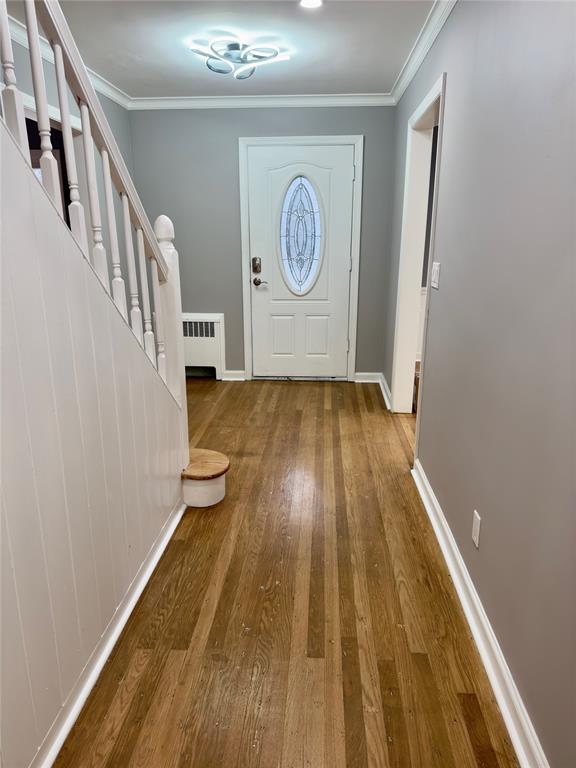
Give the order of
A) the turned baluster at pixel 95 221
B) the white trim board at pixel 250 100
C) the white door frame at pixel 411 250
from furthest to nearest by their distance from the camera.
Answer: the white trim board at pixel 250 100 < the white door frame at pixel 411 250 < the turned baluster at pixel 95 221

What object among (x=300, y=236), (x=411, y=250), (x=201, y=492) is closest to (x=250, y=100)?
(x=300, y=236)

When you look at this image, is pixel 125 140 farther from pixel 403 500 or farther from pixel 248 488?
pixel 403 500

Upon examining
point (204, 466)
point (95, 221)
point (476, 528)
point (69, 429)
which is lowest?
point (204, 466)

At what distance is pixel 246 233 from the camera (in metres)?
4.54

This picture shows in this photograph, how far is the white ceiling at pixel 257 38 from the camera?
2523mm

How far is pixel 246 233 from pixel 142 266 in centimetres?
271

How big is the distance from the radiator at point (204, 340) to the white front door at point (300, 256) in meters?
0.33

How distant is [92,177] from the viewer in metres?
1.60

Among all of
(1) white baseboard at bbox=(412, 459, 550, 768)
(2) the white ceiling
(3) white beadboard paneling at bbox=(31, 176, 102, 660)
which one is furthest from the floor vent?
(3) white beadboard paneling at bbox=(31, 176, 102, 660)

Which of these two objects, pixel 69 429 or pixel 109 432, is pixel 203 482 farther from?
pixel 69 429

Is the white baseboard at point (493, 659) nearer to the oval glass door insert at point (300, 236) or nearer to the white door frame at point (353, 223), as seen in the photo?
the white door frame at point (353, 223)

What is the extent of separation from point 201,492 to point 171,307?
3.16ft

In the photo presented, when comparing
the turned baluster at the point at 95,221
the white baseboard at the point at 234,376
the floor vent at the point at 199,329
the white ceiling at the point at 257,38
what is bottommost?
the white baseboard at the point at 234,376

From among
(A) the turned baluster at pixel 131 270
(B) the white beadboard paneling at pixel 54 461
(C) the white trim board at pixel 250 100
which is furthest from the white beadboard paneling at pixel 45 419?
(C) the white trim board at pixel 250 100
